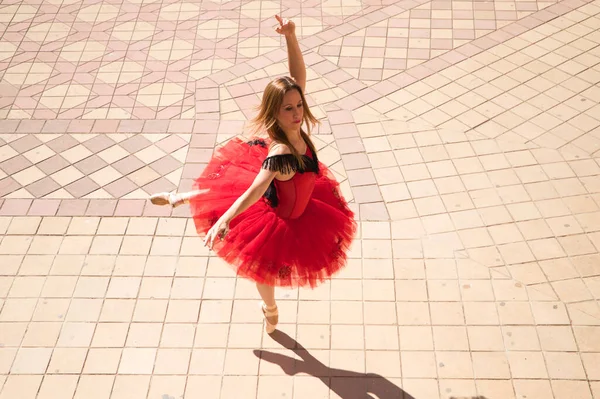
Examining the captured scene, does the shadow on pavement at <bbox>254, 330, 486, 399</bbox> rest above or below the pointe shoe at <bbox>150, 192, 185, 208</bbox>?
below

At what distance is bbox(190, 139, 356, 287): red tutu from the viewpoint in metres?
4.31

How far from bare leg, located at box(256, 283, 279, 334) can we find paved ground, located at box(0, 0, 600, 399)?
7.2 inches

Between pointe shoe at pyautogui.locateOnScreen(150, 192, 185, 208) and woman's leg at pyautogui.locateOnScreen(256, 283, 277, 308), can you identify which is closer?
pointe shoe at pyautogui.locateOnScreen(150, 192, 185, 208)

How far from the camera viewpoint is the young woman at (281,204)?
4.07m

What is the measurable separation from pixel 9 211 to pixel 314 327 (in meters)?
3.46

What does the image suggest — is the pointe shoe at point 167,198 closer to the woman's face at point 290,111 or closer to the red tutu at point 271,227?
the red tutu at point 271,227

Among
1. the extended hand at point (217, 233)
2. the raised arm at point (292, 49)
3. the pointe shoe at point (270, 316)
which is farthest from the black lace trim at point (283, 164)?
the pointe shoe at point (270, 316)

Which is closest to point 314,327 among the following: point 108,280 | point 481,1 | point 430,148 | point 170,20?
point 108,280

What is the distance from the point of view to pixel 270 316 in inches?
194

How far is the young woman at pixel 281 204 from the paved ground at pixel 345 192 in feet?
3.19

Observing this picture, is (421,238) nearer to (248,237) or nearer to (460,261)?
(460,261)

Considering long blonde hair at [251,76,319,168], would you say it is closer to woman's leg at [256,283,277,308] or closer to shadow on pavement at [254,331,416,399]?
woman's leg at [256,283,277,308]

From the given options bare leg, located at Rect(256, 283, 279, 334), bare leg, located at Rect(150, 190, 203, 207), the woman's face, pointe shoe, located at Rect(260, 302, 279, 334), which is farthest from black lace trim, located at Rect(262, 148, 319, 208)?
pointe shoe, located at Rect(260, 302, 279, 334)

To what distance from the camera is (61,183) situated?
21.5 feet
